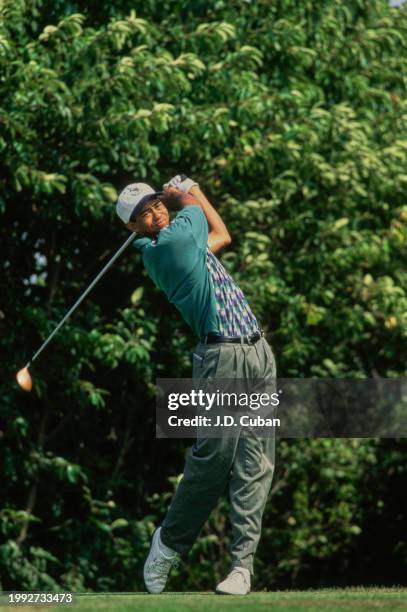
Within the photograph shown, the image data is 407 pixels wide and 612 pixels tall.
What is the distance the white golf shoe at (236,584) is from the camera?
5.90m

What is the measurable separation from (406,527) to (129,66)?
249 inches

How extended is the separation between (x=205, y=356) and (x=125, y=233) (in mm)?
4374

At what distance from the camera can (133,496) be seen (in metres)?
11.2

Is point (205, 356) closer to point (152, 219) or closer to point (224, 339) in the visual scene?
point (224, 339)

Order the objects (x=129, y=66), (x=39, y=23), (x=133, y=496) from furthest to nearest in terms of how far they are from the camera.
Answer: (x=133, y=496), (x=39, y=23), (x=129, y=66)

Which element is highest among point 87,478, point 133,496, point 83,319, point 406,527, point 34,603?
point 34,603

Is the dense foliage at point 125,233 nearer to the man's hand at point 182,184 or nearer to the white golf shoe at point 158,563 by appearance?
the man's hand at point 182,184

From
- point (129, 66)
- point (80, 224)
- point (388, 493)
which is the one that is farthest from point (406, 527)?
point (129, 66)

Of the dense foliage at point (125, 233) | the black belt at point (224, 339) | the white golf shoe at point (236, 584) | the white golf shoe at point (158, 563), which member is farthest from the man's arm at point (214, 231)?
the dense foliage at point (125, 233)

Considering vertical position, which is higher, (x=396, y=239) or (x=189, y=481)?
(x=189, y=481)

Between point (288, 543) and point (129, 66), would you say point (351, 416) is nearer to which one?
point (288, 543)

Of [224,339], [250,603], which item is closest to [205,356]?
[224,339]

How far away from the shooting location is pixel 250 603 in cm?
519

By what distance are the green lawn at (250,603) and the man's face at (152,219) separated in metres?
1.72
